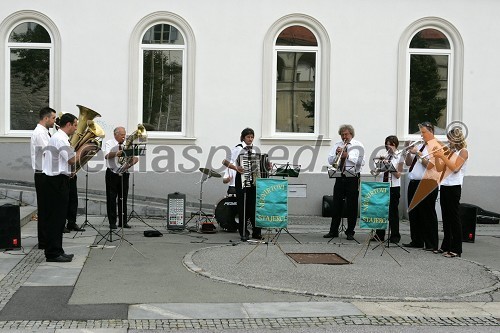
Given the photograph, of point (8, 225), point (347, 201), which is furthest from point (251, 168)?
point (8, 225)

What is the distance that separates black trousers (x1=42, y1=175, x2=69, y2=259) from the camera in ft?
28.4

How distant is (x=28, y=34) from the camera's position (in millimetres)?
14727

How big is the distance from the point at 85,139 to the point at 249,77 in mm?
5968

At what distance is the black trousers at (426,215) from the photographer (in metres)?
10.4

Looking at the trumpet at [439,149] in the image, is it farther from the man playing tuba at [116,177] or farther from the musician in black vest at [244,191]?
the man playing tuba at [116,177]

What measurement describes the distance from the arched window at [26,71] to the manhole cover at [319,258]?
7.57 meters

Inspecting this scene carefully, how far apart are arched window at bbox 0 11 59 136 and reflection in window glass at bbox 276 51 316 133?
5142mm

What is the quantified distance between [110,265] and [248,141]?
348 cm

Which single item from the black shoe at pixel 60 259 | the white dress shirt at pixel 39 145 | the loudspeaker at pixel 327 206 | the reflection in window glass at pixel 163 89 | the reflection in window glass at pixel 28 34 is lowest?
the black shoe at pixel 60 259

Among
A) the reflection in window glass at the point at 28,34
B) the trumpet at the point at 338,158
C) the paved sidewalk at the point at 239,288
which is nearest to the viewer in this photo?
the paved sidewalk at the point at 239,288

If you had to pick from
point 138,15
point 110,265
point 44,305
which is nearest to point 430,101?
point 138,15

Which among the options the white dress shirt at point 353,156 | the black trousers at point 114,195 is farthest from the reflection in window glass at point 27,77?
the white dress shirt at point 353,156

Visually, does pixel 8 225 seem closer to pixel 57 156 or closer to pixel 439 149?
pixel 57 156

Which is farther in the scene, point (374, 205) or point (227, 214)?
point (227, 214)
